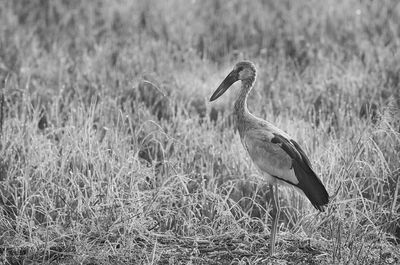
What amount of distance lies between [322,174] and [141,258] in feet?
5.11

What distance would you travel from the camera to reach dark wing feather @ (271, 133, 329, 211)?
4.53 metres

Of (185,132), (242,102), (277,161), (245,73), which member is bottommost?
(185,132)

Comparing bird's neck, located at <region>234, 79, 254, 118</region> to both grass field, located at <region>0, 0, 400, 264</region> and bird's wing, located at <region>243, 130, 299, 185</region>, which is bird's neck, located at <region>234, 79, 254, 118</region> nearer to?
bird's wing, located at <region>243, 130, 299, 185</region>

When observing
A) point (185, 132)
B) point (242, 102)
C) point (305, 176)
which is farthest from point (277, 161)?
point (185, 132)

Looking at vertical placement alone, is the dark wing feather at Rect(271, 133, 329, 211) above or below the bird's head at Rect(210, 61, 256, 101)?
below

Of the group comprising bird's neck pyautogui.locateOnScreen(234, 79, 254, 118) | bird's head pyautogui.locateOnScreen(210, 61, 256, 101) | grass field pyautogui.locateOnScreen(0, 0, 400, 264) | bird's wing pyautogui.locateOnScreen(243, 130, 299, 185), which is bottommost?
grass field pyautogui.locateOnScreen(0, 0, 400, 264)

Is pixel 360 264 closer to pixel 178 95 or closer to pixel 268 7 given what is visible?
pixel 178 95

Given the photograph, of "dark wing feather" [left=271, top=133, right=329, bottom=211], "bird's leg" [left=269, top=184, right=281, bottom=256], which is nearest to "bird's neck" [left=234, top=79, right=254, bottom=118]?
"dark wing feather" [left=271, top=133, right=329, bottom=211]

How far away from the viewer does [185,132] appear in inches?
242

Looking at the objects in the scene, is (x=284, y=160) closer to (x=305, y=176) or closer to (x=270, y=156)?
(x=270, y=156)

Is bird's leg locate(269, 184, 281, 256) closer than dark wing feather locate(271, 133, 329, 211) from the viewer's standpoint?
No

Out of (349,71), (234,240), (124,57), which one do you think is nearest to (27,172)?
(234,240)

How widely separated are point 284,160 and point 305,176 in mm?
234

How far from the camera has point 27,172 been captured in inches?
197
